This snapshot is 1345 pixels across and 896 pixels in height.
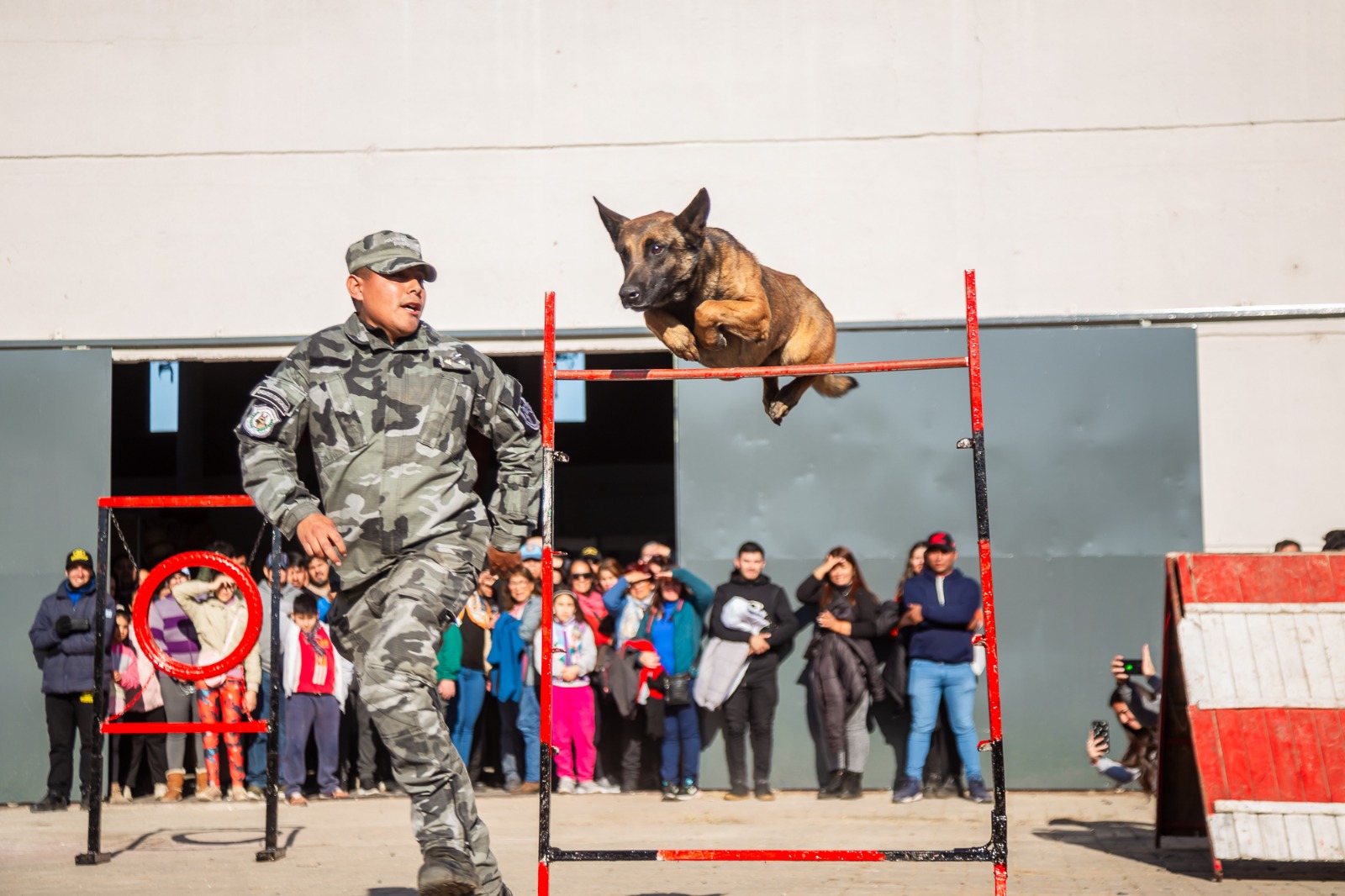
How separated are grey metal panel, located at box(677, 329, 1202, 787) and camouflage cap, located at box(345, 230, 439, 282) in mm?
6904

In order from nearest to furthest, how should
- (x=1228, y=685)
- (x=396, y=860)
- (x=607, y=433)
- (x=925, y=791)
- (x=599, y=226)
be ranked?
(x=1228, y=685), (x=396, y=860), (x=925, y=791), (x=599, y=226), (x=607, y=433)

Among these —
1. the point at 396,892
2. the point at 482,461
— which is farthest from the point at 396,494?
the point at 482,461

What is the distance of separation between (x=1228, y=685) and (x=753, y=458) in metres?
5.01

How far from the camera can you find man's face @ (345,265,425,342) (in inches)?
179

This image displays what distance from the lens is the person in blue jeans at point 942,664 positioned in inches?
412

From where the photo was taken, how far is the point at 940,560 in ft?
34.7

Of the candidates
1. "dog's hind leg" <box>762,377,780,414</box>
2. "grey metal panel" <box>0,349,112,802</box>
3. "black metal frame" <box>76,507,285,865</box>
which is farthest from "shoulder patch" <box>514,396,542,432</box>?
"grey metal panel" <box>0,349,112,802</box>

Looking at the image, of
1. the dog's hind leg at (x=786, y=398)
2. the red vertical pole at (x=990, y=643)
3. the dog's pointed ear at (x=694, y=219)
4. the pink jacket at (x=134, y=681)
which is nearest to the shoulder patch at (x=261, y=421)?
the dog's pointed ear at (x=694, y=219)

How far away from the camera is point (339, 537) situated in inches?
170

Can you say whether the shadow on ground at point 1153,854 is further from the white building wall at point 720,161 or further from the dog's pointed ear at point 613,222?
the dog's pointed ear at point 613,222

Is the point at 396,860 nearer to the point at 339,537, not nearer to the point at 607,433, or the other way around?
the point at 339,537

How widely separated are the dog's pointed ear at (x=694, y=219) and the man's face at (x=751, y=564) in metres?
6.36

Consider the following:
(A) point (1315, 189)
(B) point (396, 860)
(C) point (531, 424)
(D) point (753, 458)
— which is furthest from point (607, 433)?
(C) point (531, 424)

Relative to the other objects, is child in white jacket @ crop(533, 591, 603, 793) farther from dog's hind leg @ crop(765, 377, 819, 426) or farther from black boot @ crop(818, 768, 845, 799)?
dog's hind leg @ crop(765, 377, 819, 426)
